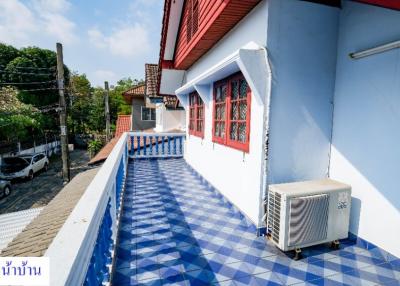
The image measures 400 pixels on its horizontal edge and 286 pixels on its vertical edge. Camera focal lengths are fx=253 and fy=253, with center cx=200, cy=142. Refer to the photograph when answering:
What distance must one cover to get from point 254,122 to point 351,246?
2.11 meters

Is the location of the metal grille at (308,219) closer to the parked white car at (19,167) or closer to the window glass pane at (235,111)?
the window glass pane at (235,111)

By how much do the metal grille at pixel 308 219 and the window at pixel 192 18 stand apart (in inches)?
172

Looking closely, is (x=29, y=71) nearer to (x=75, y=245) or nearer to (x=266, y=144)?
(x=266, y=144)

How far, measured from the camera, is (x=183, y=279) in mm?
2744

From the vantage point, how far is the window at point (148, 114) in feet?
59.6

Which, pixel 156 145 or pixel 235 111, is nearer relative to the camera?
pixel 235 111

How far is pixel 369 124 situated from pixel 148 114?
53.7 feet

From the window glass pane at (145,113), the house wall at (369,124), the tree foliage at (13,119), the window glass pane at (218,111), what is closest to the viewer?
the house wall at (369,124)

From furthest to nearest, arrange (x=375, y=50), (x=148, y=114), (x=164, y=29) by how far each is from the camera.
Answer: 1. (x=148, y=114)
2. (x=164, y=29)
3. (x=375, y=50)

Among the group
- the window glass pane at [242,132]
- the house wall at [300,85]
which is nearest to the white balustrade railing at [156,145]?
the window glass pane at [242,132]

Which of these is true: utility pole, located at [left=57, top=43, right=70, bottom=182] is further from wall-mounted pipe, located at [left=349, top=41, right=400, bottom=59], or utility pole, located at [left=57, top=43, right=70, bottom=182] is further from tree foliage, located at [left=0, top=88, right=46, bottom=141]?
wall-mounted pipe, located at [left=349, top=41, right=400, bottom=59]

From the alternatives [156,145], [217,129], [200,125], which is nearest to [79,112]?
[156,145]

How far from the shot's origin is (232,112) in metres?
4.74

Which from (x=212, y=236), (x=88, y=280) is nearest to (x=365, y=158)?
(x=212, y=236)
